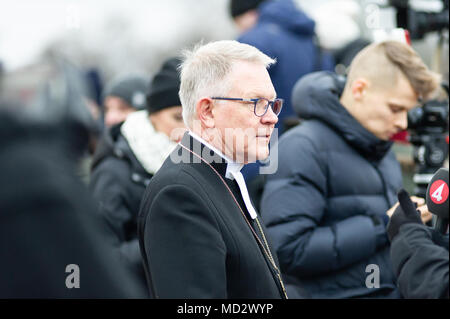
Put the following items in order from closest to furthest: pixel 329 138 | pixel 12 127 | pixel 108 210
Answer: pixel 12 127, pixel 329 138, pixel 108 210

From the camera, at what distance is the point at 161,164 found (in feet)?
8.63

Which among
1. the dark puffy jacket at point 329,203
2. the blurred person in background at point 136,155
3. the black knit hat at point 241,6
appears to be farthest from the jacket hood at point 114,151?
the black knit hat at point 241,6

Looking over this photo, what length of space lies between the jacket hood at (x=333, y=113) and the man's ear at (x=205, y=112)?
1.09 m

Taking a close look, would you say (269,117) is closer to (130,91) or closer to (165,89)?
(165,89)

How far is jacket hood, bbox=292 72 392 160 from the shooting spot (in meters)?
2.74

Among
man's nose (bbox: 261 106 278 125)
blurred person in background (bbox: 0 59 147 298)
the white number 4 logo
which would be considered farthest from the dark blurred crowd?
man's nose (bbox: 261 106 278 125)

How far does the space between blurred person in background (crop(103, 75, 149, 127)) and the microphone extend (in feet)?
8.19

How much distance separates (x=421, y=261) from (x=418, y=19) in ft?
7.00

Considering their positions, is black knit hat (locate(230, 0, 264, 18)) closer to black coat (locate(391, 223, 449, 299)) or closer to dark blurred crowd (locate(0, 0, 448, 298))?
dark blurred crowd (locate(0, 0, 448, 298))

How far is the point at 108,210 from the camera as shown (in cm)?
307
